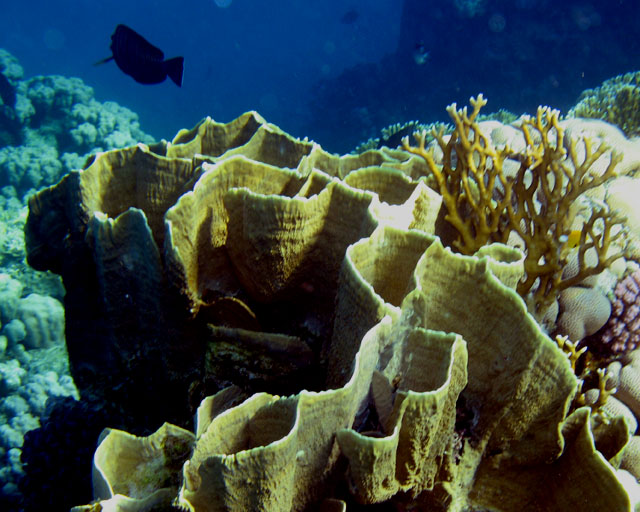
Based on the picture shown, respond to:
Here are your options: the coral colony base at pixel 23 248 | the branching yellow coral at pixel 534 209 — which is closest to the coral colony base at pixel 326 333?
the branching yellow coral at pixel 534 209

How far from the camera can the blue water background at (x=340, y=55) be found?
15930 millimetres

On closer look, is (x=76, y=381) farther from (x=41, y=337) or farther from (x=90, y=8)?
(x=90, y=8)

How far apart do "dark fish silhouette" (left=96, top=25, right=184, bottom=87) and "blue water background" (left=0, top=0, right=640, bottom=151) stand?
11153 millimetres

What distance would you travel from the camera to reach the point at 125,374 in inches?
101

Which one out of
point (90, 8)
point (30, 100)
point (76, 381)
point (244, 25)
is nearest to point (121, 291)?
point (76, 381)

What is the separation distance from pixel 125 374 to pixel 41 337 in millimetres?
4277

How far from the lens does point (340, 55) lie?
72.3 metres

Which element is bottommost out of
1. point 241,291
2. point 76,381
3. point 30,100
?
point 76,381

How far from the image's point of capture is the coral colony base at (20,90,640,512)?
54.8 inches

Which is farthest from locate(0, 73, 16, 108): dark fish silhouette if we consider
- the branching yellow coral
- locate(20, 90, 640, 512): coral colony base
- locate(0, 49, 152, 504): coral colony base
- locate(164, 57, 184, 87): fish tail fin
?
the branching yellow coral

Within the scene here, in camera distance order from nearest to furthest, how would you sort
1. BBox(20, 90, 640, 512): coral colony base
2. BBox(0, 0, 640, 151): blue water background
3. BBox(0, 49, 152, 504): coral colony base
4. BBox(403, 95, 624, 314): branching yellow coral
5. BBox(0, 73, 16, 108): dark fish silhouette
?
BBox(20, 90, 640, 512): coral colony base, BBox(403, 95, 624, 314): branching yellow coral, BBox(0, 49, 152, 504): coral colony base, BBox(0, 73, 16, 108): dark fish silhouette, BBox(0, 0, 640, 151): blue water background

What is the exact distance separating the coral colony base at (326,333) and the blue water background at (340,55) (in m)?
13.3

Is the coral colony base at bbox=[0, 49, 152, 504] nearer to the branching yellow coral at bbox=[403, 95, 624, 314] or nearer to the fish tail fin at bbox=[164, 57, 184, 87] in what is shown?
the branching yellow coral at bbox=[403, 95, 624, 314]

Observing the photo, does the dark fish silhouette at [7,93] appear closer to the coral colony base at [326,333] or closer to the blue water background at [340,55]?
the coral colony base at [326,333]
